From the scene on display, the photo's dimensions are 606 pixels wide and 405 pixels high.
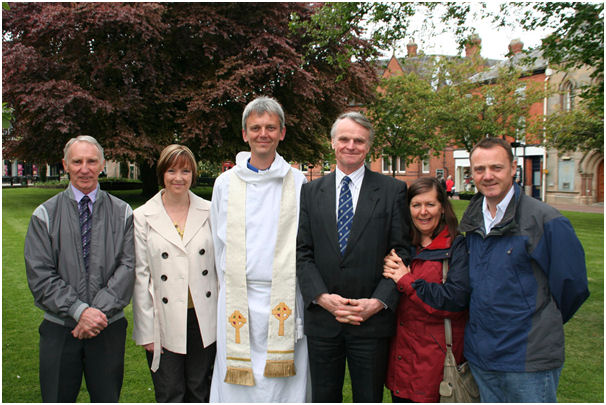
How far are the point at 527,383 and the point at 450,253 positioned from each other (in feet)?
2.90

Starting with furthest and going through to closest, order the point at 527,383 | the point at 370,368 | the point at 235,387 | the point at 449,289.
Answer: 1. the point at 235,387
2. the point at 370,368
3. the point at 449,289
4. the point at 527,383

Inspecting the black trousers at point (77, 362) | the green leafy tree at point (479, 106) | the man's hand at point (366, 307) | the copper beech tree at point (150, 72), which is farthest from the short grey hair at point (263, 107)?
the green leafy tree at point (479, 106)

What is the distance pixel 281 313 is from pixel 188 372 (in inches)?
34.9

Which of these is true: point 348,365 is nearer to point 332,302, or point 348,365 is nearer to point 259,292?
point 332,302

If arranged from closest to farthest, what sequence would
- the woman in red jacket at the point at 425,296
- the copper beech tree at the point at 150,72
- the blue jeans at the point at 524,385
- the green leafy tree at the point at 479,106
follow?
the blue jeans at the point at 524,385 < the woman in red jacket at the point at 425,296 < the copper beech tree at the point at 150,72 < the green leafy tree at the point at 479,106

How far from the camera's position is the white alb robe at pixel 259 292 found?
3.52 m

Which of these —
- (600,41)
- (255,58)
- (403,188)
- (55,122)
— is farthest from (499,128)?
(403,188)

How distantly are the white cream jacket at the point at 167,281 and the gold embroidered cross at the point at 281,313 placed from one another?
20.4 inches

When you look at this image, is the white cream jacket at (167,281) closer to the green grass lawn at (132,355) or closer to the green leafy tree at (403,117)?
the green grass lawn at (132,355)

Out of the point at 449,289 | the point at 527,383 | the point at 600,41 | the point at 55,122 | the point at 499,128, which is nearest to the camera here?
the point at 527,383

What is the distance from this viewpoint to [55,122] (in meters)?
16.7

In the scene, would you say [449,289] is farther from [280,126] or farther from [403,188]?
[280,126]

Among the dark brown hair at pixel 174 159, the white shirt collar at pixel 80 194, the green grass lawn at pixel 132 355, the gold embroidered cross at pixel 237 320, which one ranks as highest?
the dark brown hair at pixel 174 159

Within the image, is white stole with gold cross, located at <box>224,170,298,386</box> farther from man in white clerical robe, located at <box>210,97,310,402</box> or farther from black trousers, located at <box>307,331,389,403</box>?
black trousers, located at <box>307,331,389,403</box>
